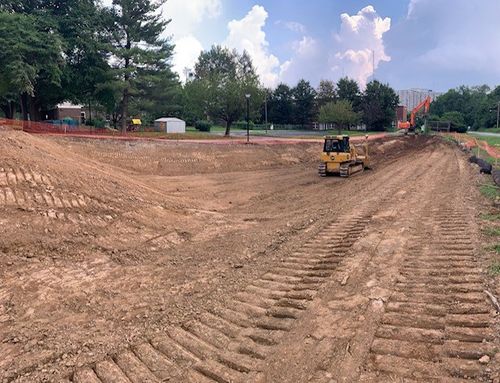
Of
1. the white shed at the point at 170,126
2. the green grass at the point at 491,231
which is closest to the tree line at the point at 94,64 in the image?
the white shed at the point at 170,126

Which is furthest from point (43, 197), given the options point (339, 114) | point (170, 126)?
point (339, 114)

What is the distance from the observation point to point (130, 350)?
227 inches

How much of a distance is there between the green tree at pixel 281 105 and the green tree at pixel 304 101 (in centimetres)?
115

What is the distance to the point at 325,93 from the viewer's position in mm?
85312

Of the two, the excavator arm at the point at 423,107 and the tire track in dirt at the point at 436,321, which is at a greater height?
the excavator arm at the point at 423,107

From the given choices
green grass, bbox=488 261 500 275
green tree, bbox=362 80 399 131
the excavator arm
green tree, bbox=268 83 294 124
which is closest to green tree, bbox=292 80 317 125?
green tree, bbox=268 83 294 124

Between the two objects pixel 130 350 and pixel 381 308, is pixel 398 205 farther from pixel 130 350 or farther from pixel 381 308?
pixel 130 350

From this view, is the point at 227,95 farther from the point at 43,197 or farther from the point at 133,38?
the point at 43,197

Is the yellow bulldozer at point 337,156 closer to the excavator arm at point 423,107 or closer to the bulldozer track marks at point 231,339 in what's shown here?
the bulldozer track marks at point 231,339

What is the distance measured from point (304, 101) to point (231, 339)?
82.2 m

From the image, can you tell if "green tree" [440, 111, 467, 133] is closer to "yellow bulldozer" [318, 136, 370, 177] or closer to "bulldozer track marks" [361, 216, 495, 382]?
"yellow bulldozer" [318, 136, 370, 177]

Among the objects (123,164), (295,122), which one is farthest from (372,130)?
(123,164)

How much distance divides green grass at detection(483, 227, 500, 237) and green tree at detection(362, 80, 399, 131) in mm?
70996

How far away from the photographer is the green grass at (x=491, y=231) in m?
9.74
